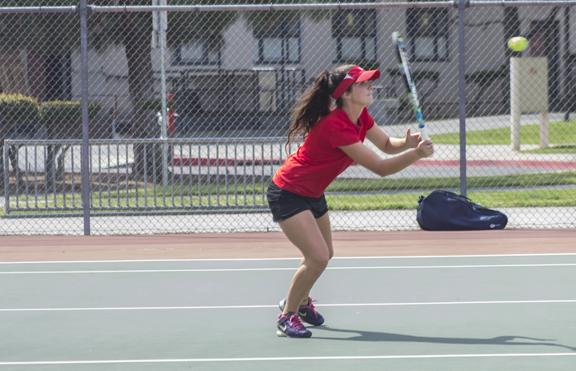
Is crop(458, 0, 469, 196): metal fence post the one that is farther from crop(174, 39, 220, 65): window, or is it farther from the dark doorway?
crop(174, 39, 220, 65): window

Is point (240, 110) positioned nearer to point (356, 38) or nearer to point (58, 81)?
point (58, 81)

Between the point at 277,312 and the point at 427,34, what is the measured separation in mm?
28032

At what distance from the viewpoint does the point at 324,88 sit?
326 inches

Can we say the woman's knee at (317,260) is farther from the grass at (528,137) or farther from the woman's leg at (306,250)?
the grass at (528,137)

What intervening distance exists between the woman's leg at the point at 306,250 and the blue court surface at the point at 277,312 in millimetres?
308

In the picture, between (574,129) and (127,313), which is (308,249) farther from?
(574,129)

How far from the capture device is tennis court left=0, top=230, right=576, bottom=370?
766 cm

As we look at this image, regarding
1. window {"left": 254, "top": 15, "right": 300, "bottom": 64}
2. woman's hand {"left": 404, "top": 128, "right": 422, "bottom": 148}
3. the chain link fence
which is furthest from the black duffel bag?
Result: window {"left": 254, "top": 15, "right": 300, "bottom": 64}

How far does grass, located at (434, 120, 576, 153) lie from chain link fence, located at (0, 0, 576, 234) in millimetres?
96

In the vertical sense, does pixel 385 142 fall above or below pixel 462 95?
above

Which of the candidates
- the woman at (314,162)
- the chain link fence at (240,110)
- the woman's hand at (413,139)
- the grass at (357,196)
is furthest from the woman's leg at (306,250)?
the grass at (357,196)

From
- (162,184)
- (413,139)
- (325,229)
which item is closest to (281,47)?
(162,184)

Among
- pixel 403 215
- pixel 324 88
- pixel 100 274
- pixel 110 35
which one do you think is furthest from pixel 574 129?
pixel 324 88

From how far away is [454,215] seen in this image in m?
13.6
